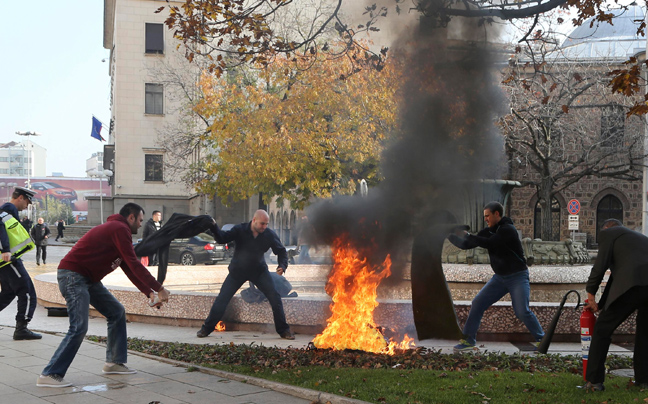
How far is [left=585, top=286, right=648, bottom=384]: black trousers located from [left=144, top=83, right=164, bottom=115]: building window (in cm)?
4103

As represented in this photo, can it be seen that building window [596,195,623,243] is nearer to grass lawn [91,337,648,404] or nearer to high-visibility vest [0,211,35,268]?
grass lawn [91,337,648,404]

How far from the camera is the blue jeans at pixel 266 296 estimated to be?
845 centimetres

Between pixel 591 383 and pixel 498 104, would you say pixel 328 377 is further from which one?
pixel 498 104

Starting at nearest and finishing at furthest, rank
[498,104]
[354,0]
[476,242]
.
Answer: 1. [476,242]
2. [498,104]
3. [354,0]

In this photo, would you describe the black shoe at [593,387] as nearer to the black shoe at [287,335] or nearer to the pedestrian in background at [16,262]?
the black shoe at [287,335]

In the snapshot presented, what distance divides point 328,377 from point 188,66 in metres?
27.9

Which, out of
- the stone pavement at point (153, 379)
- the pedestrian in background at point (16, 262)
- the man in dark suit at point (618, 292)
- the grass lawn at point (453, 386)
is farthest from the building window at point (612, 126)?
the pedestrian in background at point (16, 262)

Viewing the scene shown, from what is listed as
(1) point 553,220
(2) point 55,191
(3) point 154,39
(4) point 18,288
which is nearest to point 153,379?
(4) point 18,288

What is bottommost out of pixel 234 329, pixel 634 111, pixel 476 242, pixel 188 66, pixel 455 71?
pixel 234 329

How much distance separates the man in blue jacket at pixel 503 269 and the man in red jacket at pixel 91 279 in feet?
11.1

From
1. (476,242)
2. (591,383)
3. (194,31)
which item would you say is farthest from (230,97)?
(591,383)

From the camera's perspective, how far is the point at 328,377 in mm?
5859

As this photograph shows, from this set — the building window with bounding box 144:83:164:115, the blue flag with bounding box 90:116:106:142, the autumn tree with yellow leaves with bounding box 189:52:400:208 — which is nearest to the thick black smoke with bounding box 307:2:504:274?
the autumn tree with yellow leaves with bounding box 189:52:400:208

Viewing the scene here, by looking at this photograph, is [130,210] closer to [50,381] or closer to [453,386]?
[50,381]
